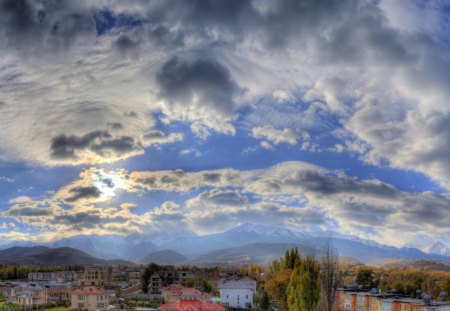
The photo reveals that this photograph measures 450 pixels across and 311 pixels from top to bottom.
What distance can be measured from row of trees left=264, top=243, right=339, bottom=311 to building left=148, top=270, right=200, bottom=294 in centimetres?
1176

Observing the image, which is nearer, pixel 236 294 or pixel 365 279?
pixel 236 294

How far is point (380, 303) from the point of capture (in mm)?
40906

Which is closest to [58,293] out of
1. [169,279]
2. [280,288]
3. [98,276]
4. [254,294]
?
[169,279]

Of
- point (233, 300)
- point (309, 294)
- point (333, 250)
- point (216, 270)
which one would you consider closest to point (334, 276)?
point (333, 250)

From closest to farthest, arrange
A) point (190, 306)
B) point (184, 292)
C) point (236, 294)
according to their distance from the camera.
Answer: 1. point (190, 306)
2. point (184, 292)
3. point (236, 294)

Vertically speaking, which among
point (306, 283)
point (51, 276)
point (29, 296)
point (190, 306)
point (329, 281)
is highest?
point (329, 281)

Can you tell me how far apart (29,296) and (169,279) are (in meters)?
18.4

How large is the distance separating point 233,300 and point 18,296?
66.3 ft

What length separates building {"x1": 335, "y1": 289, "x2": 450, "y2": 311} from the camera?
35.7 meters

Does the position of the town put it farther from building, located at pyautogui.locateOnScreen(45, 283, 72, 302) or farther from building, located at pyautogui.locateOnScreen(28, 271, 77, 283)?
building, located at pyautogui.locateOnScreen(28, 271, 77, 283)

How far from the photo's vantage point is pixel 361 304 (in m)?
43.6

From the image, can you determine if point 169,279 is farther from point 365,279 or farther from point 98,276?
point 365,279

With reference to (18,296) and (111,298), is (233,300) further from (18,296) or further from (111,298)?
(18,296)

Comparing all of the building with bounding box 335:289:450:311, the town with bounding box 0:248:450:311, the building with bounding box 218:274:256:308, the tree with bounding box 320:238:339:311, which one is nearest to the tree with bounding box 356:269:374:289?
the town with bounding box 0:248:450:311
